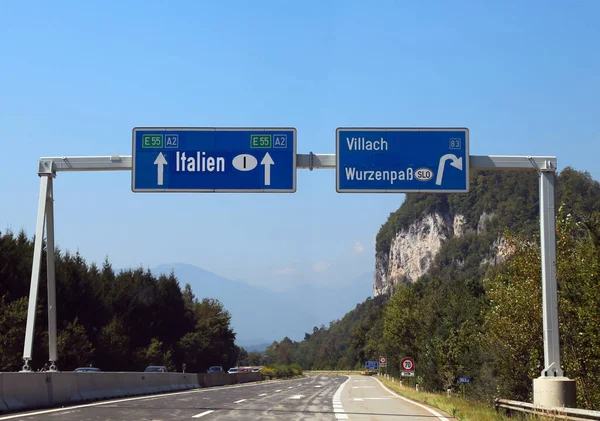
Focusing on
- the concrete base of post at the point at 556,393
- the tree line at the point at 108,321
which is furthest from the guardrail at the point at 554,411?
the tree line at the point at 108,321

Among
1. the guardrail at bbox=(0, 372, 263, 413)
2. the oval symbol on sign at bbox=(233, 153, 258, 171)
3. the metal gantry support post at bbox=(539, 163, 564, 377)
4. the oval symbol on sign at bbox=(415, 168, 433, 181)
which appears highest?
the oval symbol on sign at bbox=(233, 153, 258, 171)

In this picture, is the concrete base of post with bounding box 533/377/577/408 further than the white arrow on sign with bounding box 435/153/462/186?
No

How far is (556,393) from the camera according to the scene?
55.9 ft

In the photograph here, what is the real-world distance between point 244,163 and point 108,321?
52.5 m

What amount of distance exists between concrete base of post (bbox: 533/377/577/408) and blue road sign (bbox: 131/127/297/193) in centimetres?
817

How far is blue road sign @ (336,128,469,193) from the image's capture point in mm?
Result: 20109

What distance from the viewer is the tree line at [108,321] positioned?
174 ft

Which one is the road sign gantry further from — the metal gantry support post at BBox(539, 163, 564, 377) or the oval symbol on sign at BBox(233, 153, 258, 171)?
the metal gantry support post at BBox(539, 163, 564, 377)

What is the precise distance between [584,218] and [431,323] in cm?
4956

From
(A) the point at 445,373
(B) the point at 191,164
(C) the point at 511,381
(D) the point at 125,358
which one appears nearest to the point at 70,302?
(D) the point at 125,358

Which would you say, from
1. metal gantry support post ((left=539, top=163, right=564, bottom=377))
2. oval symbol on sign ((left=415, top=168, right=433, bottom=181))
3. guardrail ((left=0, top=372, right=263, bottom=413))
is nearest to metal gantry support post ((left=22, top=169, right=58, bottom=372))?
guardrail ((left=0, top=372, right=263, bottom=413))

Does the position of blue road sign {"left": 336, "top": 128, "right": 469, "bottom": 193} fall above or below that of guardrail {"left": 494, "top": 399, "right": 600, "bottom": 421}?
above

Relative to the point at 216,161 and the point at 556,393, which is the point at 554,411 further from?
the point at 216,161

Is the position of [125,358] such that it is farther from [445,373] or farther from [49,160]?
[49,160]
